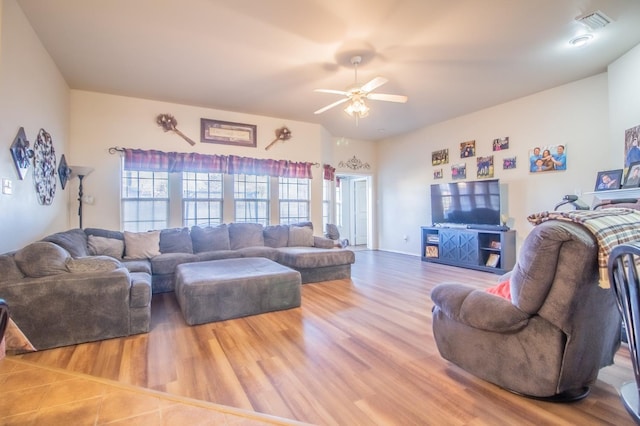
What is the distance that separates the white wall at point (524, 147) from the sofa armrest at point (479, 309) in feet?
11.4

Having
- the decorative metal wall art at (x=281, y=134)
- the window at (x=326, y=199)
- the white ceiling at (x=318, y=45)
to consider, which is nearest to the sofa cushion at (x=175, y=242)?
the white ceiling at (x=318, y=45)

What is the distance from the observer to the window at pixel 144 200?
16.4 ft

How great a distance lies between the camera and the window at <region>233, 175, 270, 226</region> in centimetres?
583

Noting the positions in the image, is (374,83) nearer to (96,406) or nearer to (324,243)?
(324,243)

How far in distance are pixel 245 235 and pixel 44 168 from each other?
2.70 metres

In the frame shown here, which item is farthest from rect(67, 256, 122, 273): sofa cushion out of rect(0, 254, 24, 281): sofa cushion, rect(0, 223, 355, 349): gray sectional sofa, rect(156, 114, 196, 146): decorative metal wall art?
rect(156, 114, 196, 146): decorative metal wall art

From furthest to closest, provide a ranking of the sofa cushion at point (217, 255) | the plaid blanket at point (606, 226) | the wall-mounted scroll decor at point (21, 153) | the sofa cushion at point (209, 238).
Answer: the sofa cushion at point (209, 238) < the sofa cushion at point (217, 255) < the wall-mounted scroll decor at point (21, 153) < the plaid blanket at point (606, 226)

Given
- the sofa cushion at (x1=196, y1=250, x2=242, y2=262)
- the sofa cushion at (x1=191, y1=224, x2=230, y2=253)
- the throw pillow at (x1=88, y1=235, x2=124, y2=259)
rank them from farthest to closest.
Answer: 1. the sofa cushion at (x1=191, y1=224, x2=230, y2=253)
2. the sofa cushion at (x1=196, y1=250, x2=242, y2=262)
3. the throw pillow at (x1=88, y1=235, x2=124, y2=259)

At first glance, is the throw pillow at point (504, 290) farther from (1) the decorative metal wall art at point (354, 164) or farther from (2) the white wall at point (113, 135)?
(1) the decorative metal wall art at point (354, 164)

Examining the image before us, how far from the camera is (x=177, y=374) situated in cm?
198

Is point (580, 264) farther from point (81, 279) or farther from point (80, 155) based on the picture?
point (80, 155)

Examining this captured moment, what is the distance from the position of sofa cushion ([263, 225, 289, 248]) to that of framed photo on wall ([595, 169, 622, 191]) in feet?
14.9

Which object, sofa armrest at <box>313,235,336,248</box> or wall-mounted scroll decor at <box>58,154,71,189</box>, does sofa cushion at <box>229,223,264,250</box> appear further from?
wall-mounted scroll decor at <box>58,154,71,189</box>

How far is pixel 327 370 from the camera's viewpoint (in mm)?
2027
